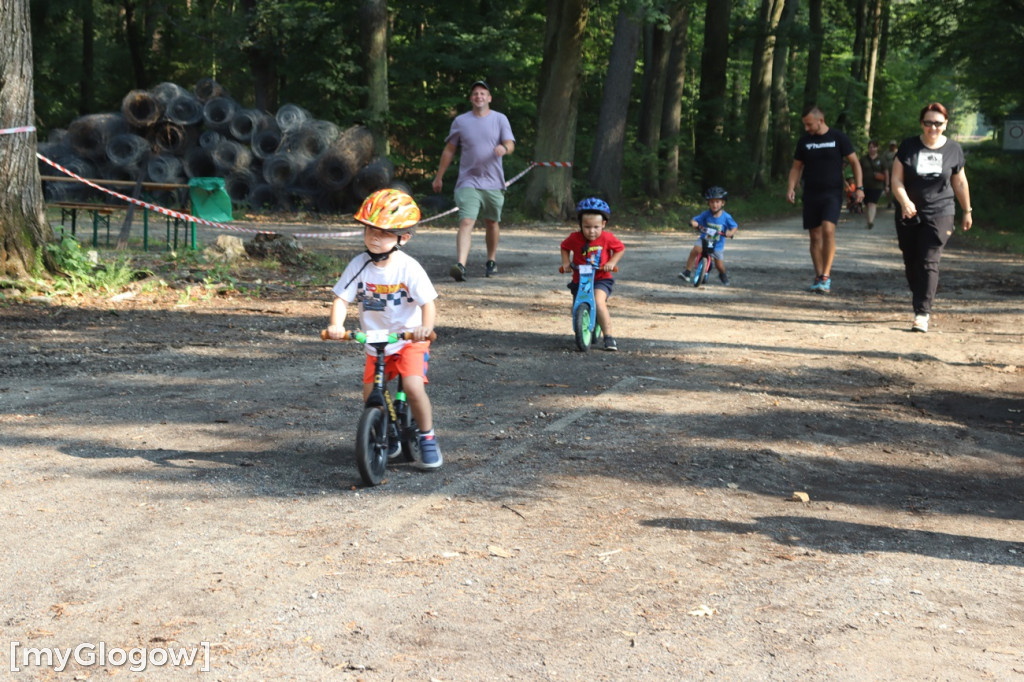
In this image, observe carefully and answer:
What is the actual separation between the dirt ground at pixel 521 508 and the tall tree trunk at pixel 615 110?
631 inches

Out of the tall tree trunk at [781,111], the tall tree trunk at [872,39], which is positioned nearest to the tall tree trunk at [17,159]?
the tall tree trunk at [781,111]

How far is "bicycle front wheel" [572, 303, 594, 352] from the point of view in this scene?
9430 mm

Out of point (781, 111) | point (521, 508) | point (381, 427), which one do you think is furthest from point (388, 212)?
point (781, 111)

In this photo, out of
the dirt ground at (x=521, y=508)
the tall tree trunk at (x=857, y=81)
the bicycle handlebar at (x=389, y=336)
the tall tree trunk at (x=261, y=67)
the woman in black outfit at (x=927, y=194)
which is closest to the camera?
the dirt ground at (x=521, y=508)

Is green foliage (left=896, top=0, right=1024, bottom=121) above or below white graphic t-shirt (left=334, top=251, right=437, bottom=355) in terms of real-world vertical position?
above

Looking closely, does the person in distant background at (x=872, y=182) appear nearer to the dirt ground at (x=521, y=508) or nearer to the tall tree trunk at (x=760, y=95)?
the tall tree trunk at (x=760, y=95)

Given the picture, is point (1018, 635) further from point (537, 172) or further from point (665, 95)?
point (665, 95)

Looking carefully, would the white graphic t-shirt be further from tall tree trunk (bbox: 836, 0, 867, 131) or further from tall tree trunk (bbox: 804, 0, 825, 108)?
tall tree trunk (bbox: 836, 0, 867, 131)

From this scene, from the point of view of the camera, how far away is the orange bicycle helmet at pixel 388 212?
5652 millimetres

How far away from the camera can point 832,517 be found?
17.7 feet

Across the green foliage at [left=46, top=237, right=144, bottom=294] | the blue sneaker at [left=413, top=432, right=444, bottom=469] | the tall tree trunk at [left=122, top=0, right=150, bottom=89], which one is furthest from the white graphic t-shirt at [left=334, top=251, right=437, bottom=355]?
the tall tree trunk at [left=122, top=0, right=150, bottom=89]

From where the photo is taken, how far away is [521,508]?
17.4ft

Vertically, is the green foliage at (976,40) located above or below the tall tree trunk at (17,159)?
above

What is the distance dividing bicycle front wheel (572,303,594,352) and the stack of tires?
15836 mm
